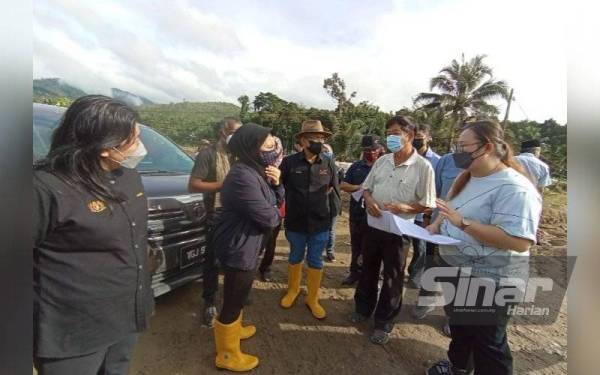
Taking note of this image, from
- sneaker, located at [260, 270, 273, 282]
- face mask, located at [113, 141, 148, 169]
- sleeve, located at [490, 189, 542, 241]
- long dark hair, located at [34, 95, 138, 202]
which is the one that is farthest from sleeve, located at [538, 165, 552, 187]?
long dark hair, located at [34, 95, 138, 202]

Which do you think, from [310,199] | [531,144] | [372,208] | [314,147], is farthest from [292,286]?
[531,144]

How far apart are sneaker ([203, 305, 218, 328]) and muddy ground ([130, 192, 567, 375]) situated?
0.20ft

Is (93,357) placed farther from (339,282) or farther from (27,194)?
(339,282)

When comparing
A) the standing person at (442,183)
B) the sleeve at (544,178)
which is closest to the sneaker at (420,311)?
the standing person at (442,183)

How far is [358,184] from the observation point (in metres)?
3.81

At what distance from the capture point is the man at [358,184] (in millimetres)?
3727

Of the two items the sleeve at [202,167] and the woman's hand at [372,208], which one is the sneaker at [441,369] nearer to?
the woman's hand at [372,208]

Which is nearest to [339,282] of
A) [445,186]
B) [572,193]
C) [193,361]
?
[445,186]

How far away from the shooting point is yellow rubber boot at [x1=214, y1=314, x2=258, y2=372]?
2.17 m

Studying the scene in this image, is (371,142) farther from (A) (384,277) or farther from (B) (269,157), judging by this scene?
(B) (269,157)

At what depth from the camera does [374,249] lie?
2.76 metres

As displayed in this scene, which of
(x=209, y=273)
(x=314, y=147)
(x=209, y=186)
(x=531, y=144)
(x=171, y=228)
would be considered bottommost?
(x=209, y=273)

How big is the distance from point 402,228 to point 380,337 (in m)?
1.15

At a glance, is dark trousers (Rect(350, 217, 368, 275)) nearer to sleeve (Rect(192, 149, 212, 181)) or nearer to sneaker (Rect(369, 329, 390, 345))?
sneaker (Rect(369, 329, 390, 345))
